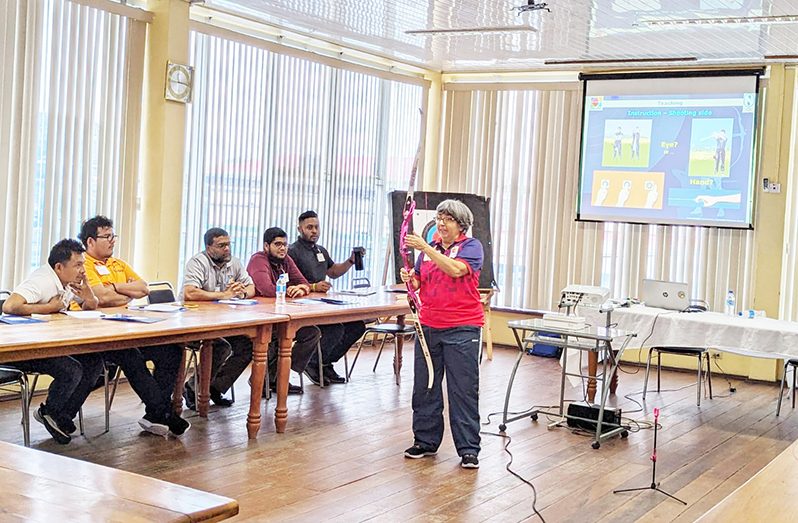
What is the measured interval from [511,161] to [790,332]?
169 inches

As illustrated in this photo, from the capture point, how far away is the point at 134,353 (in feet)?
17.1

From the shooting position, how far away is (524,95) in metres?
9.65

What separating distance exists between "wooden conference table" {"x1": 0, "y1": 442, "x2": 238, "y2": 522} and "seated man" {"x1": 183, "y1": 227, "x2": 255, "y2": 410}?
360 centimetres

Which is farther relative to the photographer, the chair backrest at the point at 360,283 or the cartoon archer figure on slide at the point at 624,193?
the cartoon archer figure on slide at the point at 624,193

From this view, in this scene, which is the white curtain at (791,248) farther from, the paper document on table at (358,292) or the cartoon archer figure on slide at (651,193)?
the paper document on table at (358,292)

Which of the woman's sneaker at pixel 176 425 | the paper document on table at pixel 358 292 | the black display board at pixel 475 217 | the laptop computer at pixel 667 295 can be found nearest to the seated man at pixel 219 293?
the woman's sneaker at pixel 176 425

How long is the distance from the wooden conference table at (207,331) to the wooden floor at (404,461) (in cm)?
37

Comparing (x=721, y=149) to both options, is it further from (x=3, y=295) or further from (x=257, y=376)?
(x=3, y=295)

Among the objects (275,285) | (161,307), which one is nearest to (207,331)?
(161,307)

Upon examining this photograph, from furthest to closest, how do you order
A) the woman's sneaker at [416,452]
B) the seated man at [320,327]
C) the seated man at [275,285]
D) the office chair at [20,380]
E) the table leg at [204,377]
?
1. the seated man at [320,327]
2. the seated man at [275,285]
3. the table leg at [204,377]
4. the woman's sneaker at [416,452]
5. the office chair at [20,380]

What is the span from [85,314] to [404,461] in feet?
6.23

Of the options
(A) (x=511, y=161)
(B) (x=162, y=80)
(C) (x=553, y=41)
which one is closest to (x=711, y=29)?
(C) (x=553, y=41)

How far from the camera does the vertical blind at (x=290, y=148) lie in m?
7.58

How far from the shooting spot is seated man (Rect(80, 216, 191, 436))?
17.2 ft
